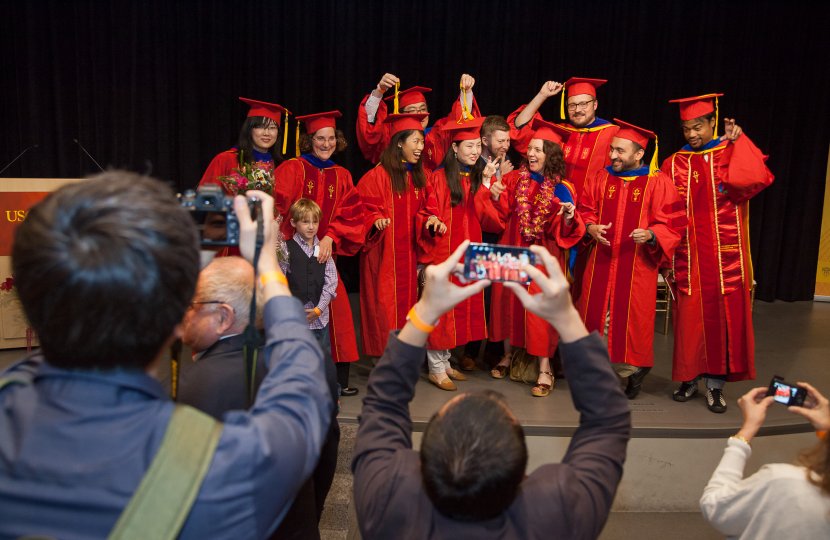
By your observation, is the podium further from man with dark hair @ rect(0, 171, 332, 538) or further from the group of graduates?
man with dark hair @ rect(0, 171, 332, 538)

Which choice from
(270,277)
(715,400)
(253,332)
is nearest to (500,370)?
(715,400)

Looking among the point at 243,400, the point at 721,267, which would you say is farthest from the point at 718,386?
the point at 243,400

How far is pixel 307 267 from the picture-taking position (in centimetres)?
355

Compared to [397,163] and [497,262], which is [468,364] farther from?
[497,262]

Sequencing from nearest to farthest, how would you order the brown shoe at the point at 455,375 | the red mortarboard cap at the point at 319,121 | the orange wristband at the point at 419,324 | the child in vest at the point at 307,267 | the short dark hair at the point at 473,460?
the short dark hair at the point at 473,460 → the orange wristband at the point at 419,324 → the child in vest at the point at 307,267 → the red mortarboard cap at the point at 319,121 → the brown shoe at the point at 455,375

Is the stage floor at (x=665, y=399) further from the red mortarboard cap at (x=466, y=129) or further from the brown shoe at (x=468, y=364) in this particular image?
the red mortarboard cap at (x=466, y=129)

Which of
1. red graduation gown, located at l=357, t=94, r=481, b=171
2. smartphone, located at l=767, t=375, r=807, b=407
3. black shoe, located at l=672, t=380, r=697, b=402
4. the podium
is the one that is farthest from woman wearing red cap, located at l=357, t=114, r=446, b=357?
smartphone, located at l=767, t=375, r=807, b=407

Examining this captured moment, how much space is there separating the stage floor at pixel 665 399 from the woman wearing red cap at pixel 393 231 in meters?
0.44

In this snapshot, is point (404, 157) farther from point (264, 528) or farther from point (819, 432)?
point (264, 528)

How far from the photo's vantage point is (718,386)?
3.76 m

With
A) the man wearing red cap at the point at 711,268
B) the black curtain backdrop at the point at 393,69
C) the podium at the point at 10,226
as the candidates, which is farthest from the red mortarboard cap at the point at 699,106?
the podium at the point at 10,226

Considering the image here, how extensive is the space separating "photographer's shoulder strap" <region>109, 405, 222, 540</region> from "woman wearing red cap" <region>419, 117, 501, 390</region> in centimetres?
318

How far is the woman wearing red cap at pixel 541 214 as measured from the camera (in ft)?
A: 12.6

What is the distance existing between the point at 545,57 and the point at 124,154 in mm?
4163
